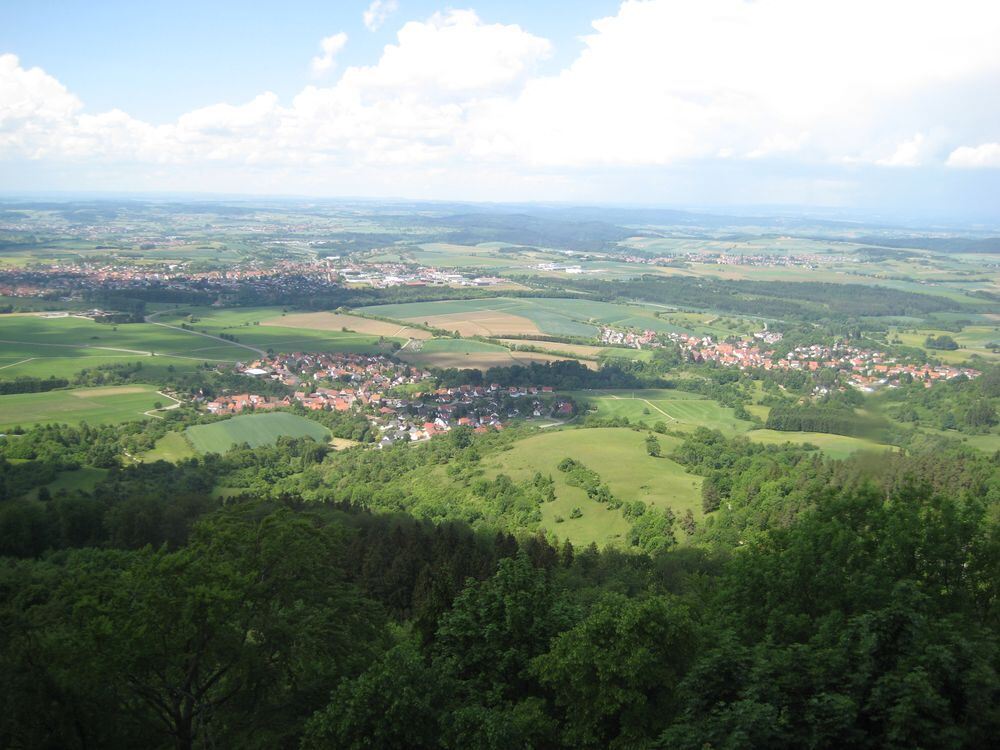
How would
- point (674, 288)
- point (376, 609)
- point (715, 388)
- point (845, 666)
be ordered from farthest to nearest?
point (674, 288) → point (715, 388) → point (376, 609) → point (845, 666)

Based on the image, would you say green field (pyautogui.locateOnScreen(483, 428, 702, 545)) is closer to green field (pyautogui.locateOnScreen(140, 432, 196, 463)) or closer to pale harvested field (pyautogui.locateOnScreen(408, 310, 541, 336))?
green field (pyautogui.locateOnScreen(140, 432, 196, 463))

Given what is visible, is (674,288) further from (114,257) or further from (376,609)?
(376,609)

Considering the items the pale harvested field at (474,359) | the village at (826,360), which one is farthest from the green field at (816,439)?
the pale harvested field at (474,359)

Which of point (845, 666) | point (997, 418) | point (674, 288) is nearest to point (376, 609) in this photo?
point (845, 666)

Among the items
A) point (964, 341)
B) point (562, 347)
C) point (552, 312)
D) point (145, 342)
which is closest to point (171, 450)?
point (145, 342)

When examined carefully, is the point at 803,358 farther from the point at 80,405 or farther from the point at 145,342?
the point at 145,342

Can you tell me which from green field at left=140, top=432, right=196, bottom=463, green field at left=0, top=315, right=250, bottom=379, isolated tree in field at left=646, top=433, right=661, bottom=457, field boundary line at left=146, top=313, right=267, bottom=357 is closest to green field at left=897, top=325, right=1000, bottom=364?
isolated tree in field at left=646, top=433, right=661, bottom=457
